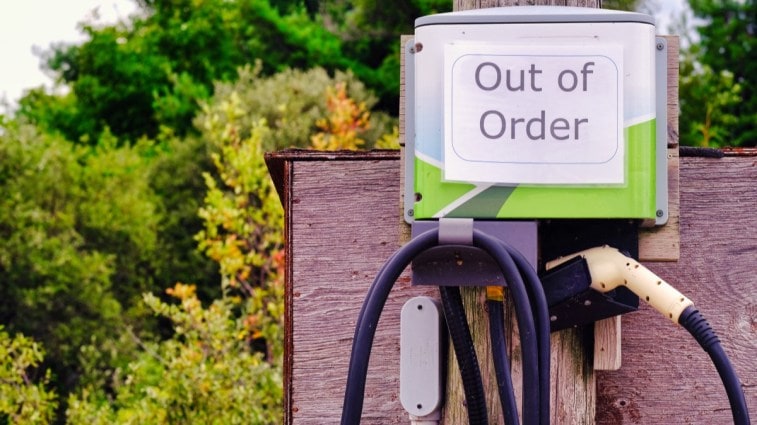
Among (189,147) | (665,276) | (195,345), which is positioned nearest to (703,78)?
(189,147)

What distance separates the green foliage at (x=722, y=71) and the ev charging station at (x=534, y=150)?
40.8ft

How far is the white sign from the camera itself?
5.52 ft

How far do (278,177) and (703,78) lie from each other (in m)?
13.6

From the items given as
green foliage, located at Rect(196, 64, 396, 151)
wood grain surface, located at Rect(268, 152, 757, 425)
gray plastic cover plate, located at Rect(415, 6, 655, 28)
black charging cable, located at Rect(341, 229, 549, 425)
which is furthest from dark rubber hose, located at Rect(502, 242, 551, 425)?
green foliage, located at Rect(196, 64, 396, 151)

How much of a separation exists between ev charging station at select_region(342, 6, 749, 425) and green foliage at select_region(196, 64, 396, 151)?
10507mm

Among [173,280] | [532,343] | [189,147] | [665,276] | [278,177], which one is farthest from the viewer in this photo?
[189,147]

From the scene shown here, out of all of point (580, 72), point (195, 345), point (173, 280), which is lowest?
point (173, 280)

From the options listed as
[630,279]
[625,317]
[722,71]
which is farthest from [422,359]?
[722,71]

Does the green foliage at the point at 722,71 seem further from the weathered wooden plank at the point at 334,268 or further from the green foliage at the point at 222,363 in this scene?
the weathered wooden plank at the point at 334,268

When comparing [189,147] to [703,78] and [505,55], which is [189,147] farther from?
[505,55]

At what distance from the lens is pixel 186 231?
1356cm

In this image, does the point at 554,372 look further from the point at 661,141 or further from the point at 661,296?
the point at 661,141

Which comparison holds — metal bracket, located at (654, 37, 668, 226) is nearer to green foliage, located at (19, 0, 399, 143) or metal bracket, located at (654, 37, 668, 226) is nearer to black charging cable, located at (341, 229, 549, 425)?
black charging cable, located at (341, 229, 549, 425)

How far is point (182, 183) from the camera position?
14.0 metres
